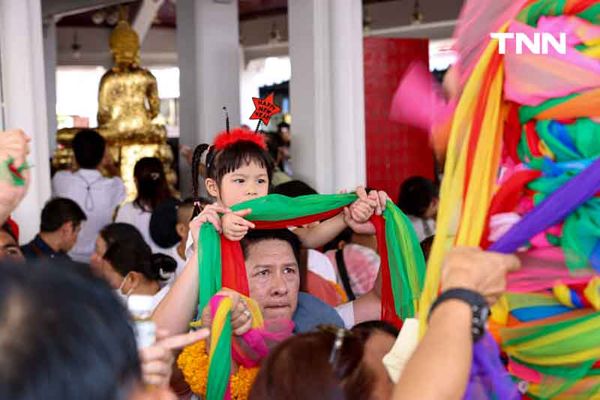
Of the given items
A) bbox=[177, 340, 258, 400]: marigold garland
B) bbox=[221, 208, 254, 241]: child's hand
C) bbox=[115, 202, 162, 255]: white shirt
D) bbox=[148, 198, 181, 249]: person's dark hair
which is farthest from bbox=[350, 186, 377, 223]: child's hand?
bbox=[115, 202, 162, 255]: white shirt

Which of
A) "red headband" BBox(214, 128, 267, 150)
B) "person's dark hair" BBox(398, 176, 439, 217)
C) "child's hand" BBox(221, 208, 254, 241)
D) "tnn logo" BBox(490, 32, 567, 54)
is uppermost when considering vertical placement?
"tnn logo" BBox(490, 32, 567, 54)

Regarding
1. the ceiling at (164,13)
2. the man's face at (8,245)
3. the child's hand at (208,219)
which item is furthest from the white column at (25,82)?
the ceiling at (164,13)

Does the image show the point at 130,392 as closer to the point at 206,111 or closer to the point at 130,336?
the point at 130,336

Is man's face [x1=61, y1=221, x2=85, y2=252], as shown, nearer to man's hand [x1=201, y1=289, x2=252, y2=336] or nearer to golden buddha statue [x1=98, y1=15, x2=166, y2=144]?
man's hand [x1=201, y1=289, x2=252, y2=336]

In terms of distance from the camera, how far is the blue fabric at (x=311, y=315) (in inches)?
97.6

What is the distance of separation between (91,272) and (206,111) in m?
5.60

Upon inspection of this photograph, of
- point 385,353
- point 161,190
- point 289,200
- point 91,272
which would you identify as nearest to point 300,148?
point 161,190

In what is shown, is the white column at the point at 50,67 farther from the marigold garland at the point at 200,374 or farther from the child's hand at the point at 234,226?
the marigold garland at the point at 200,374

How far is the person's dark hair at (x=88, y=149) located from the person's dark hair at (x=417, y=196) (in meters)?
1.73

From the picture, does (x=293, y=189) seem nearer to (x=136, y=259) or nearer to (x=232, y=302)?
(x=136, y=259)

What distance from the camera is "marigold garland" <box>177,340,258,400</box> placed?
7.38 ft

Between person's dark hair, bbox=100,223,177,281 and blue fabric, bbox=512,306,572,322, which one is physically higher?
blue fabric, bbox=512,306,572,322

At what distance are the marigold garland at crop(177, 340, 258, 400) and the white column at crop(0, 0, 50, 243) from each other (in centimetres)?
245

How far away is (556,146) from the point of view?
1.66 meters
